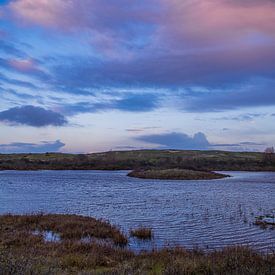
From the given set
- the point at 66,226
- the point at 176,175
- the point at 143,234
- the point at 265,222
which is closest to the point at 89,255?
the point at 143,234

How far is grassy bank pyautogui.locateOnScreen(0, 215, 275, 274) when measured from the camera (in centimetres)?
1127

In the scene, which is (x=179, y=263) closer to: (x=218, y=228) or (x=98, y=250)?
(x=98, y=250)

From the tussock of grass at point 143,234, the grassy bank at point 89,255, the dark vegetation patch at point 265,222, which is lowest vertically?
the dark vegetation patch at point 265,222

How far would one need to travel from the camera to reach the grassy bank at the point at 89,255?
11273 mm

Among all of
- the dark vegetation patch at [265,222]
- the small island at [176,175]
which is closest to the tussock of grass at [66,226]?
the dark vegetation patch at [265,222]

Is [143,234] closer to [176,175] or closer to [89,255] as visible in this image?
[89,255]

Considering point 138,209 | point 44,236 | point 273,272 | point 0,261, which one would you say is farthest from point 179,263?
point 138,209

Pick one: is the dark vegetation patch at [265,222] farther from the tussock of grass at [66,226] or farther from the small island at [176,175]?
the small island at [176,175]

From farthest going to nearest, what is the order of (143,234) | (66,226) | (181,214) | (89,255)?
1. (181,214)
2. (66,226)
3. (143,234)
4. (89,255)

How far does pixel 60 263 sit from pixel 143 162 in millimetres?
139462

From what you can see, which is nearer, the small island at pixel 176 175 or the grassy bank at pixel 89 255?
the grassy bank at pixel 89 255

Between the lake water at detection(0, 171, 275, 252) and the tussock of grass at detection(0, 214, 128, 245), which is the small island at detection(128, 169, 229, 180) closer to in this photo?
the lake water at detection(0, 171, 275, 252)

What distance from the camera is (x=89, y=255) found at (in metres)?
16.2

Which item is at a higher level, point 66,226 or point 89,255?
point 89,255
